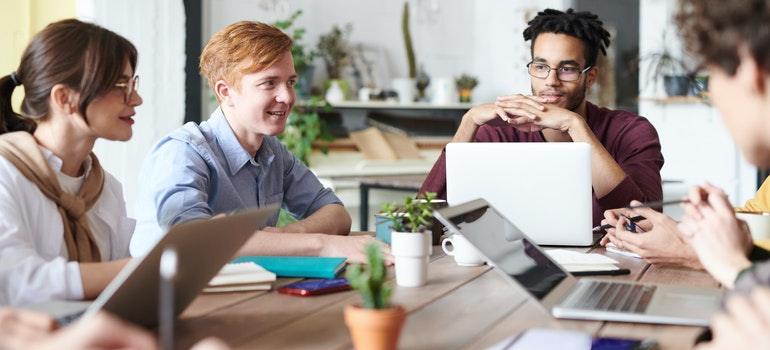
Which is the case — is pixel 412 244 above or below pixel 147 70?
below

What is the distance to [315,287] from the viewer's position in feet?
5.45

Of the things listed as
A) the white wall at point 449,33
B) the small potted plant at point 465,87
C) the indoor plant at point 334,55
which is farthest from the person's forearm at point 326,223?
the small potted plant at point 465,87

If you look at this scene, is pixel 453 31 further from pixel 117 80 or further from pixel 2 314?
pixel 2 314

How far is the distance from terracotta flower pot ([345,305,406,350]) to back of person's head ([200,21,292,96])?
1280mm

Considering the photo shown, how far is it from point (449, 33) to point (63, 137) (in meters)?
4.14

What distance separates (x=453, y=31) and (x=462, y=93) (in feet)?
1.44

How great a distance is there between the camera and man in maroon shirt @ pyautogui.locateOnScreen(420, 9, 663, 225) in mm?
2664

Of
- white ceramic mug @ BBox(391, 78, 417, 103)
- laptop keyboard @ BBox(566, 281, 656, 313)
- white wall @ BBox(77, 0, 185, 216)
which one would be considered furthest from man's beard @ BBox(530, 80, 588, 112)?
white ceramic mug @ BBox(391, 78, 417, 103)

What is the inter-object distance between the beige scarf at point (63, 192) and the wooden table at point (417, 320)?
0.34 m

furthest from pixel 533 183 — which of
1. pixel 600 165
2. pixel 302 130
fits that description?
pixel 302 130

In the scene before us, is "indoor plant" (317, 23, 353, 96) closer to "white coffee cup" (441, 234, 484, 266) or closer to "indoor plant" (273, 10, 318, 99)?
"indoor plant" (273, 10, 318, 99)

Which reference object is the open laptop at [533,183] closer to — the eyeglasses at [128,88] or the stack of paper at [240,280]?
the stack of paper at [240,280]

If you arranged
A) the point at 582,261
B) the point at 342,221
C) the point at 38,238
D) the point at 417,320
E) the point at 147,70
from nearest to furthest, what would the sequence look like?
the point at 417,320, the point at 38,238, the point at 582,261, the point at 342,221, the point at 147,70

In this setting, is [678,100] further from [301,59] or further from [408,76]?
[301,59]
